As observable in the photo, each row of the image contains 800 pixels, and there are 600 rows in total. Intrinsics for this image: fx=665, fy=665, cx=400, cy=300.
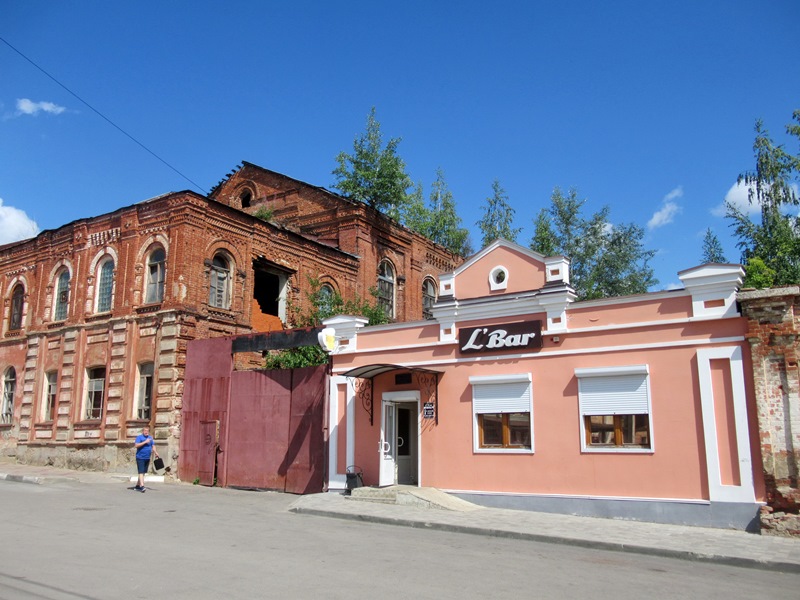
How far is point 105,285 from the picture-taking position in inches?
957

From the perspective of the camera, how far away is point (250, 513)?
1398 cm

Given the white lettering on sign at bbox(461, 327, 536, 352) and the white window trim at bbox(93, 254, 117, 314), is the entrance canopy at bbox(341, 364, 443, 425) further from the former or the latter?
the white window trim at bbox(93, 254, 117, 314)

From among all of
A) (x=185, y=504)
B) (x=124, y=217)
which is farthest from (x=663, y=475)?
(x=124, y=217)

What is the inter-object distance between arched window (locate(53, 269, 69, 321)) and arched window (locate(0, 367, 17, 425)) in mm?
3554

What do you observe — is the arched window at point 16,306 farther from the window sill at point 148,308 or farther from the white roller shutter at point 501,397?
the white roller shutter at point 501,397

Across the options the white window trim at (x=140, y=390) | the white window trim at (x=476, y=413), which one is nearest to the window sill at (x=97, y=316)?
the white window trim at (x=140, y=390)

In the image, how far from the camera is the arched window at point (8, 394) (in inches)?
1062

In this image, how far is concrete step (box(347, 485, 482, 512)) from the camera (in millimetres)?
14328

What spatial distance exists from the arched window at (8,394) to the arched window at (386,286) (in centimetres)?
1559

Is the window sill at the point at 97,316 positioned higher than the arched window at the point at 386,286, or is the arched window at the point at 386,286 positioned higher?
the arched window at the point at 386,286

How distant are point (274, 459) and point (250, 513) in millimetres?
4814

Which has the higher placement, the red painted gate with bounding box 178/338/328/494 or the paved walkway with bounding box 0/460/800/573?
the red painted gate with bounding box 178/338/328/494

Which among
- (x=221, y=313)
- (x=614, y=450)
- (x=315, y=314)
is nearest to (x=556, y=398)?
(x=614, y=450)

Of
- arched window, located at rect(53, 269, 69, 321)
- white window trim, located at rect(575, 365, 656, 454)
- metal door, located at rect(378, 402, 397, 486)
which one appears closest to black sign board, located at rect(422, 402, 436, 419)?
metal door, located at rect(378, 402, 397, 486)
